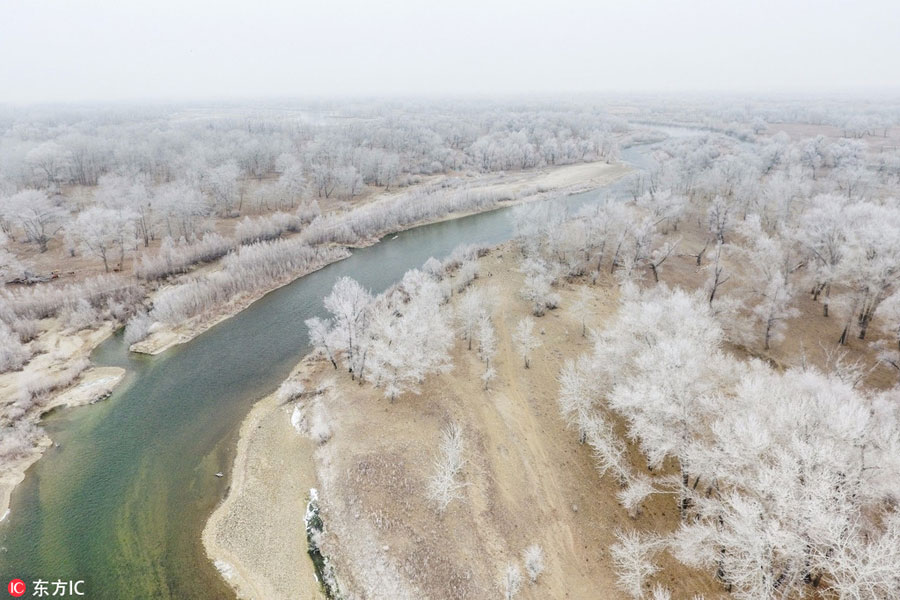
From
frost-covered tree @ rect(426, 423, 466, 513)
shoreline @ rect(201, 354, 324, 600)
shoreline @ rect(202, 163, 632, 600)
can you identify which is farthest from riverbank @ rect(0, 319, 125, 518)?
frost-covered tree @ rect(426, 423, 466, 513)

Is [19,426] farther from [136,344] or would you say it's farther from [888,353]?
[888,353]

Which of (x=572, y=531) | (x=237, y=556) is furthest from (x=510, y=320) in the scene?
(x=237, y=556)

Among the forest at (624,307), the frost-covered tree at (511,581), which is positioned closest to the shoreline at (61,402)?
the forest at (624,307)

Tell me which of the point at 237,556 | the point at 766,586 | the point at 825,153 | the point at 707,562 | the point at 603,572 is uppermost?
the point at 825,153

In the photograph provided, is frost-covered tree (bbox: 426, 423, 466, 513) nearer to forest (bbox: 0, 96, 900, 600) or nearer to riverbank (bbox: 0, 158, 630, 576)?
forest (bbox: 0, 96, 900, 600)

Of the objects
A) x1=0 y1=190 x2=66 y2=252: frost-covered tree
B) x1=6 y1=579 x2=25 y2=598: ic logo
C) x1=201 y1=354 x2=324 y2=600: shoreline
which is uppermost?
x1=0 y1=190 x2=66 y2=252: frost-covered tree
